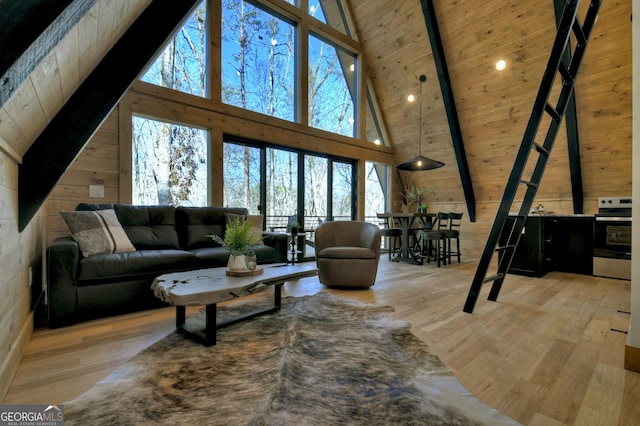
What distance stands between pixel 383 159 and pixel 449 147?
1401 millimetres

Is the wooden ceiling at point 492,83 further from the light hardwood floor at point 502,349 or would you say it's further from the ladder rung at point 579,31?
the light hardwood floor at point 502,349

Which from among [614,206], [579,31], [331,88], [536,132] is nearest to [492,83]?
[579,31]

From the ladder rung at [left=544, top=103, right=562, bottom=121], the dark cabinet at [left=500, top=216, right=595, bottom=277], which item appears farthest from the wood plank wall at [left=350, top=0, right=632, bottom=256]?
the ladder rung at [left=544, top=103, right=562, bottom=121]

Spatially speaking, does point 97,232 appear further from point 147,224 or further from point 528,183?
point 528,183

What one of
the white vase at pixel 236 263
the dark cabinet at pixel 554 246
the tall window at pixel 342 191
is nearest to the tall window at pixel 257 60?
the tall window at pixel 342 191

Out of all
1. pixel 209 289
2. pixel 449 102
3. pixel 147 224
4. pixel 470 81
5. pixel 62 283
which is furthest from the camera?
pixel 449 102

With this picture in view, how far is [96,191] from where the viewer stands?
10.7 ft

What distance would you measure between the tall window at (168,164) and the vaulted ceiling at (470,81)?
6.33 ft

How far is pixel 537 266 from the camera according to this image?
13.4 feet

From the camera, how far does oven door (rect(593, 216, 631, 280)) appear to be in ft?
12.9

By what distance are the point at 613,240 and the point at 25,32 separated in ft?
19.6

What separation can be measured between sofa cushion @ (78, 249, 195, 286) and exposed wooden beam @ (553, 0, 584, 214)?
5181mm

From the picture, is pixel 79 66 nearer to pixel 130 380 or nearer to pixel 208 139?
pixel 130 380

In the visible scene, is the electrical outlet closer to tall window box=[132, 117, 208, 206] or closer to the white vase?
tall window box=[132, 117, 208, 206]
